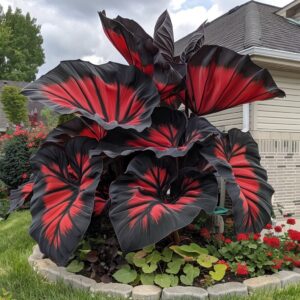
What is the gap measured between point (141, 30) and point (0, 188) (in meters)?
5.84

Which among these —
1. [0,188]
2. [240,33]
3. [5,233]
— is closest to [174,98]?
[5,233]

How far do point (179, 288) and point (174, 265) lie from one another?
0.80 feet

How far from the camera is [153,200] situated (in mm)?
2396

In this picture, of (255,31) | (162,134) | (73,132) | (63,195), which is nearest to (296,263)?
(162,134)

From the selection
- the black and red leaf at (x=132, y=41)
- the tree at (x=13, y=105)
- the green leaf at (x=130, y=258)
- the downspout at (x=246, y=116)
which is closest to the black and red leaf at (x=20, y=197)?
the green leaf at (x=130, y=258)

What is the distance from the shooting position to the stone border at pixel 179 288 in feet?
7.13

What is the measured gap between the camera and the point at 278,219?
5.17m

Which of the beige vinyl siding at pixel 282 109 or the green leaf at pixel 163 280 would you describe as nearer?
the green leaf at pixel 163 280

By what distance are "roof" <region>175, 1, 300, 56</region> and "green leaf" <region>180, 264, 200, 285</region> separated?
366 cm

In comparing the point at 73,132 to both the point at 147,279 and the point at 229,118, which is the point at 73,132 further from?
the point at 229,118

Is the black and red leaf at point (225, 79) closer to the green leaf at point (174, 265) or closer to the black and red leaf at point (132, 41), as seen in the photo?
the black and red leaf at point (132, 41)

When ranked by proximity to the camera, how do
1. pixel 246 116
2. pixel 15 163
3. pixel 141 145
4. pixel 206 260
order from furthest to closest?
pixel 15 163 < pixel 246 116 < pixel 141 145 < pixel 206 260

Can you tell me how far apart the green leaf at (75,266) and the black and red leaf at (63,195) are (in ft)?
1.14

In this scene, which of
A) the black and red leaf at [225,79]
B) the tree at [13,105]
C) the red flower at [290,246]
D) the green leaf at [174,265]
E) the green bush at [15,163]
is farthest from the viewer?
the tree at [13,105]
